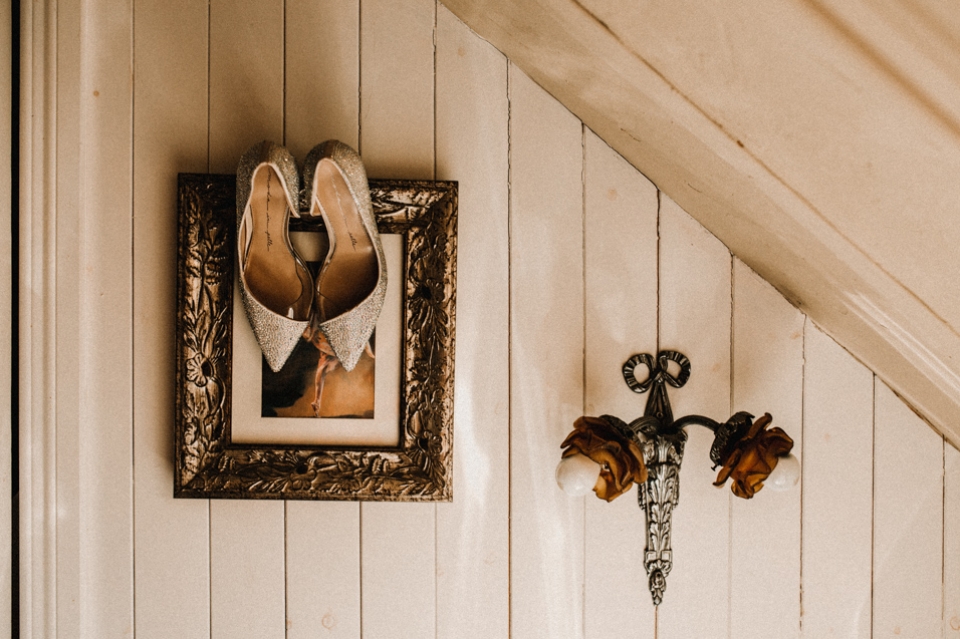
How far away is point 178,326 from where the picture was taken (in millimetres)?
993

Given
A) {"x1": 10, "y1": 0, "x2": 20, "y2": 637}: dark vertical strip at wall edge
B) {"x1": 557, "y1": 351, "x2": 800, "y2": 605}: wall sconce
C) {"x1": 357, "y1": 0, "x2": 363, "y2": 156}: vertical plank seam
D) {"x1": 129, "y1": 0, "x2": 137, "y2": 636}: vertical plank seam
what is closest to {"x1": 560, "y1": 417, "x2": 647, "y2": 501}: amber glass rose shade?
{"x1": 557, "y1": 351, "x2": 800, "y2": 605}: wall sconce

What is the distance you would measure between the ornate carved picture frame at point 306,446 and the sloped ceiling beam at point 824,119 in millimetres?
369

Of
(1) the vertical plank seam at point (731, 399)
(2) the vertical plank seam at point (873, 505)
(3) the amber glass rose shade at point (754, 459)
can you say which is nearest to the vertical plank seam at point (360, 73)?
(1) the vertical plank seam at point (731, 399)

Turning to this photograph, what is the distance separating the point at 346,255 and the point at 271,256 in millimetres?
123

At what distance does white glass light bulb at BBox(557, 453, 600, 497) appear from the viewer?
83 cm

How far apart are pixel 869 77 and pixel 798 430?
72 cm

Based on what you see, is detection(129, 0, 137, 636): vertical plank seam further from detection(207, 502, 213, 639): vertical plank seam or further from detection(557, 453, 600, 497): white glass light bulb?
detection(557, 453, 600, 497): white glass light bulb

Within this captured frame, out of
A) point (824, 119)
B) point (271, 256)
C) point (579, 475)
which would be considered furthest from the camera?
point (271, 256)

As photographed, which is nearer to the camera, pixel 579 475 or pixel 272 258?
pixel 579 475

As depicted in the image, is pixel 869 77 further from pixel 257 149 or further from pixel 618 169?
pixel 257 149

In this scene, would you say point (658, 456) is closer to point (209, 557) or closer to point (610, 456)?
point (610, 456)

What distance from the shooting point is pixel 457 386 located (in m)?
1.04

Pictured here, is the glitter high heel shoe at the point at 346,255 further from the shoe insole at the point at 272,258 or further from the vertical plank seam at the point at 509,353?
the vertical plank seam at the point at 509,353

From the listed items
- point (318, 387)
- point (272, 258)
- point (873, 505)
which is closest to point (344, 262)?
point (272, 258)
